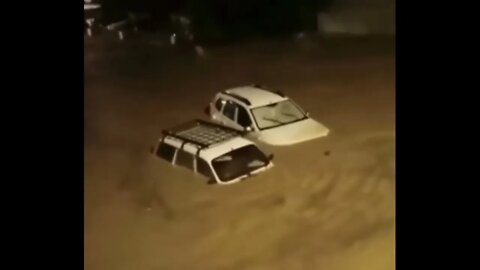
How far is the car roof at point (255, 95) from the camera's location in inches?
44.4

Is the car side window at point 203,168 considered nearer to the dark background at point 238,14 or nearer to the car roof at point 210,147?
the car roof at point 210,147

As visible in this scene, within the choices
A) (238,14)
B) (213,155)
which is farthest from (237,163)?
(238,14)

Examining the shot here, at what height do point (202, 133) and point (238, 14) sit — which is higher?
point (238, 14)

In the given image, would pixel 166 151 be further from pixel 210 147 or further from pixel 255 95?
pixel 255 95

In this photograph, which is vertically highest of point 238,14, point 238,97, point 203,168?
point 238,14

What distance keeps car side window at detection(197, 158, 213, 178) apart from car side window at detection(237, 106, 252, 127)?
0.09m

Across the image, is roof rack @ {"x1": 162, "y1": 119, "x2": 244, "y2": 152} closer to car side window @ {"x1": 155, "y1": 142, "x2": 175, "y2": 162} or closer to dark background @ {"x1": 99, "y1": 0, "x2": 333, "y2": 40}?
car side window @ {"x1": 155, "y1": 142, "x2": 175, "y2": 162}

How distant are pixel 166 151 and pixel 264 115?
6.8 inches

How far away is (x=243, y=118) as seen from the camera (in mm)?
1135
